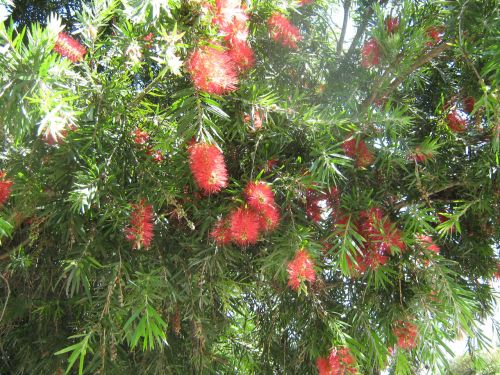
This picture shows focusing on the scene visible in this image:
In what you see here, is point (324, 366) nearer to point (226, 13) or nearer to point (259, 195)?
point (259, 195)

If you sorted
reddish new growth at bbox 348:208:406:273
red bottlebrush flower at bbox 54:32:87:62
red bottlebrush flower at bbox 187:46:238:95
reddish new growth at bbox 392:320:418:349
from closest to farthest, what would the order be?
red bottlebrush flower at bbox 187:46:238:95
red bottlebrush flower at bbox 54:32:87:62
reddish new growth at bbox 348:208:406:273
reddish new growth at bbox 392:320:418:349

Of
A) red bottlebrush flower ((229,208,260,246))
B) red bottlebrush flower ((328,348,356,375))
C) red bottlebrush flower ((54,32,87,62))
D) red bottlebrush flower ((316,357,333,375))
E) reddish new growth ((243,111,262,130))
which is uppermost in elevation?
red bottlebrush flower ((54,32,87,62))

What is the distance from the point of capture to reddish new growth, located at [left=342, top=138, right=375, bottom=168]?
1476 millimetres

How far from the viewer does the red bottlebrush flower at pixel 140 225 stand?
4.25ft

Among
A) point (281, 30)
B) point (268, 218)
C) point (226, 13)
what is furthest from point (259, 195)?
point (281, 30)

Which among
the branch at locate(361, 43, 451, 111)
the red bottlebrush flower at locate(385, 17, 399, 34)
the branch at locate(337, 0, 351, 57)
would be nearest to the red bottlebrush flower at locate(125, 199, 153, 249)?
the branch at locate(361, 43, 451, 111)

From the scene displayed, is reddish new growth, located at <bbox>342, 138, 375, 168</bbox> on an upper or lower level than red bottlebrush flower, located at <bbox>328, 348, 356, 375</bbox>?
upper

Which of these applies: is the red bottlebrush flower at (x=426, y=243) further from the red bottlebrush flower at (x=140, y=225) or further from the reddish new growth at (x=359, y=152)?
the red bottlebrush flower at (x=140, y=225)

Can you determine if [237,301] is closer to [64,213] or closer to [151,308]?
[151,308]

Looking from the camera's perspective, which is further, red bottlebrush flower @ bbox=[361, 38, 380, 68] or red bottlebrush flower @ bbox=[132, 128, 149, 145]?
red bottlebrush flower @ bbox=[361, 38, 380, 68]

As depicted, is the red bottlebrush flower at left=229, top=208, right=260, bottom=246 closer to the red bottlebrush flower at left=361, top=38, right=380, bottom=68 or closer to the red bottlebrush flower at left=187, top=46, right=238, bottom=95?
the red bottlebrush flower at left=187, top=46, right=238, bottom=95

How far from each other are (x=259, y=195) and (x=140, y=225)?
31 cm

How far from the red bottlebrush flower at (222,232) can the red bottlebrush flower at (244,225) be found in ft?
0.07

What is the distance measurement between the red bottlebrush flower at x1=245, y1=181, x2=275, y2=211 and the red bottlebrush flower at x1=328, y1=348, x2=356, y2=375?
51 centimetres
